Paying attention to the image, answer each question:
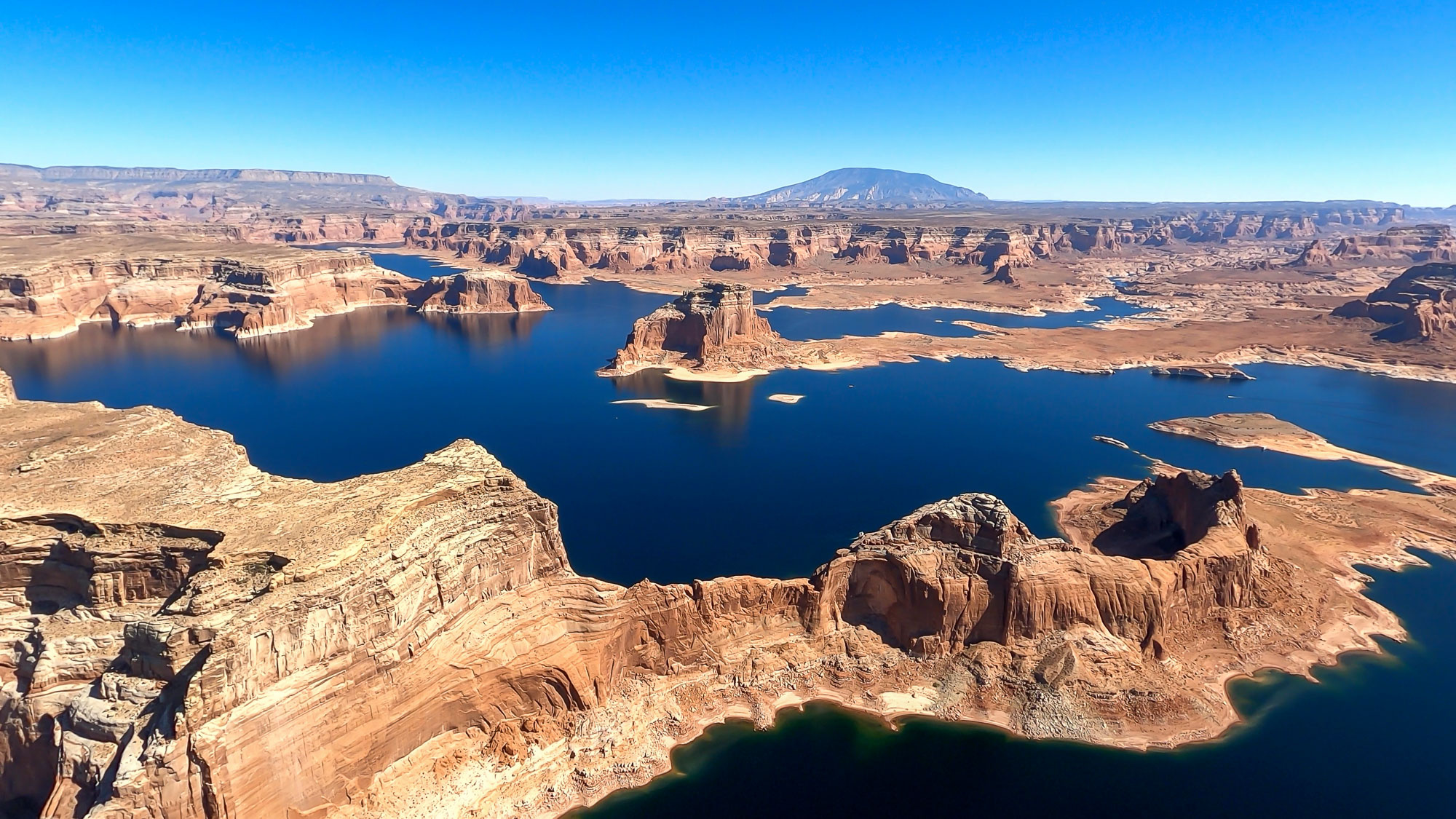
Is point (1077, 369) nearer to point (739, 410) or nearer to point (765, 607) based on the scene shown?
point (739, 410)

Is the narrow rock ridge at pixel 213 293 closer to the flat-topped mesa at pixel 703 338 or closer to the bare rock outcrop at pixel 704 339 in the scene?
the flat-topped mesa at pixel 703 338

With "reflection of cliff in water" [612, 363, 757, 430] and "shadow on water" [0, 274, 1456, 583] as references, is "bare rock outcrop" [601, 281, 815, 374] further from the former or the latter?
"shadow on water" [0, 274, 1456, 583]

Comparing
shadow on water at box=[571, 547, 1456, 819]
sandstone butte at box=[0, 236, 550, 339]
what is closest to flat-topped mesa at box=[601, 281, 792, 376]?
sandstone butte at box=[0, 236, 550, 339]

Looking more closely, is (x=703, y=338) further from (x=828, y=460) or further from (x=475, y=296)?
A: (x=475, y=296)

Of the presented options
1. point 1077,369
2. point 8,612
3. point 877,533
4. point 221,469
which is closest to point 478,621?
point 221,469

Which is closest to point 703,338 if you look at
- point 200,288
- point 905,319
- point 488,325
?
point 488,325

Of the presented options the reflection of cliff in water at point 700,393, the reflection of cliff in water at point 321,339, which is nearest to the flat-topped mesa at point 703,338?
the reflection of cliff in water at point 700,393
